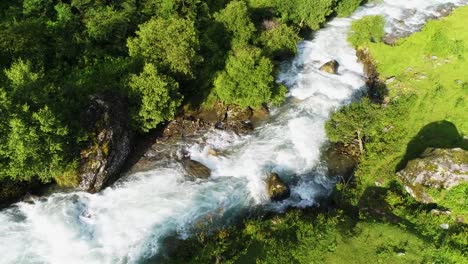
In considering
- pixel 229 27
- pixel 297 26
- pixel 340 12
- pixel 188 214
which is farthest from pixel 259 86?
pixel 340 12

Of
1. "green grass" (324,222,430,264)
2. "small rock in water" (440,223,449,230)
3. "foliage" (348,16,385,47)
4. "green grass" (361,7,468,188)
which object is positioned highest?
"foliage" (348,16,385,47)

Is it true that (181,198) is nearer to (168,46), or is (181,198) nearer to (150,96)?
(150,96)

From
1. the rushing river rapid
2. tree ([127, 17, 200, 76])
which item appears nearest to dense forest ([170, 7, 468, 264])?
the rushing river rapid

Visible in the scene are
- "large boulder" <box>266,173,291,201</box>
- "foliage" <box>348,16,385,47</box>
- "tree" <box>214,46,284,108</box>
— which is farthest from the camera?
"foliage" <box>348,16,385,47</box>

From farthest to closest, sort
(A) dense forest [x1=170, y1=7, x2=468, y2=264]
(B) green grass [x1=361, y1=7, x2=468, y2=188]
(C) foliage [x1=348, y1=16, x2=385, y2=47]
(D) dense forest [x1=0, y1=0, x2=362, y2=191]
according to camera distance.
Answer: (C) foliage [x1=348, y1=16, x2=385, y2=47] < (B) green grass [x1=361, y1=7, x2=468, y2=188] < (D) dense forest [x1=0, y1=0, x2=362, y2=191] < (A) dense forest [x1=170, y1=7, x2=468, y2=264]

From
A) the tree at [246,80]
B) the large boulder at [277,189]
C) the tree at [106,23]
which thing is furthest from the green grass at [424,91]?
the tree at [106,23]

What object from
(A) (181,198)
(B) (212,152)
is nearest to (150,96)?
(B) (212,152)

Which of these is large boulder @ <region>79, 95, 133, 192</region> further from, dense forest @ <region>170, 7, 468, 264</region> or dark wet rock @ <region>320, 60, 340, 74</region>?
dark wet rock @ <region>320, 60, 340, 74</region>
